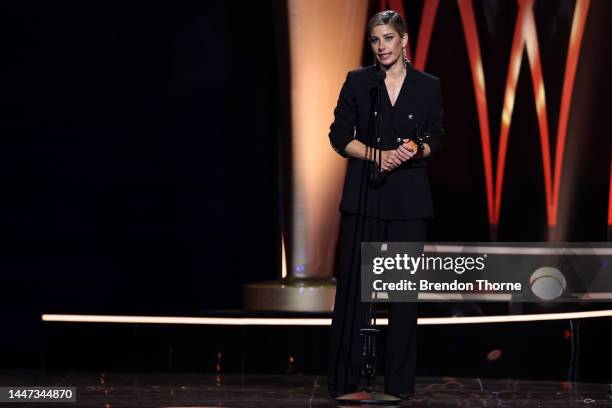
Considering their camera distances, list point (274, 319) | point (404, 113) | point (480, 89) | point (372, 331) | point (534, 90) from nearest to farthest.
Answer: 1. point (372, 331)
2. point (404, 113)
3. point (274, 319)
4. point (534, 90)
5. point (480, 89)

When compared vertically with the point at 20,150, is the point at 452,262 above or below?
below

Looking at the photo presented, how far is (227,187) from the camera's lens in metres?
6.24

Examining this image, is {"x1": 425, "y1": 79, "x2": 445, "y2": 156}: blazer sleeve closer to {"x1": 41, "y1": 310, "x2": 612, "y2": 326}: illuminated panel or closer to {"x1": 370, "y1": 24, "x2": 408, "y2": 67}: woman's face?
{"x1": 370, "y1": 24, "x2": 408, "y2": 67}: woman's face

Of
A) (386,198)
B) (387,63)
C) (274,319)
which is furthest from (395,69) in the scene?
(274,319)

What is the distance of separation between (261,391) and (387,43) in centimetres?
128

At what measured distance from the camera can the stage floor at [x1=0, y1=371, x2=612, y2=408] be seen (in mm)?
3713

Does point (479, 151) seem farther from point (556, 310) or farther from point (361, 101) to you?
point (361, 101)

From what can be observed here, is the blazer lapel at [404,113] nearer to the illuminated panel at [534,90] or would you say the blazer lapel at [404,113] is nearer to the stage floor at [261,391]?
the stage floor at [261,391]

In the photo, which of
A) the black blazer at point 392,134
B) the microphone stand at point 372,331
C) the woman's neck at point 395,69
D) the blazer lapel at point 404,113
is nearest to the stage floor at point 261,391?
the microphone stand at point 372,331

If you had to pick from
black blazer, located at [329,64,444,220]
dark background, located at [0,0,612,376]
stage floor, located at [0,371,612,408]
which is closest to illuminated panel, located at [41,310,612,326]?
stage floor, located at [0,371,612,408]

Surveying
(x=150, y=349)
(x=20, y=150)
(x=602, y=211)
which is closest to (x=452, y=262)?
(x=150, y=349)

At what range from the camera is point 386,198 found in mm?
3580

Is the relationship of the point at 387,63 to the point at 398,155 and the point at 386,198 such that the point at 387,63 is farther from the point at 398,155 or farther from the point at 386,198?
the point at 386,198

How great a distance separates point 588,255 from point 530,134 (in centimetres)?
94
